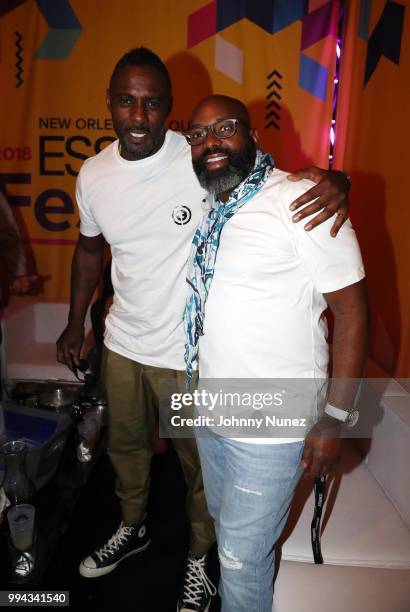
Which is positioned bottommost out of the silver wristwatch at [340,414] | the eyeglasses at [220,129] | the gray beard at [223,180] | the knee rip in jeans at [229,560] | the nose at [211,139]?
the knee rip in jeans at [229,560]

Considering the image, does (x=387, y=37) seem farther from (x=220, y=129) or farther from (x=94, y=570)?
(x=94, y=570)

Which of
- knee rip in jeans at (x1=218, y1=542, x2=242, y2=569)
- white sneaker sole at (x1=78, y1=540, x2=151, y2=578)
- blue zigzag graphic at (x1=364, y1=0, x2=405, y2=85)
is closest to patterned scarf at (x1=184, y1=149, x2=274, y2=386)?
knee rip in jeans at (x1=218, y1=542, x2=242, y2=569)

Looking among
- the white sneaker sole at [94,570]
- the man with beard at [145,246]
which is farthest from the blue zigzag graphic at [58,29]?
the white sneaker sole at [94,570]

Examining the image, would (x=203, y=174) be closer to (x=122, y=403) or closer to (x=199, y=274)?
(x=199, y=274)

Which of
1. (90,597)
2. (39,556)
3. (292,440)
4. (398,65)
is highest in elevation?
(398,65)

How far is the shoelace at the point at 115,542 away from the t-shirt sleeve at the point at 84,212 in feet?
3.75

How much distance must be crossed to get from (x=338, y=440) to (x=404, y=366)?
936 millimetres

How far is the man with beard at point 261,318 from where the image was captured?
108 centimetres

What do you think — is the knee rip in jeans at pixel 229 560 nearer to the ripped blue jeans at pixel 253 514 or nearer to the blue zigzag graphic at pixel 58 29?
the ripped blue jeans at pixel 253 514

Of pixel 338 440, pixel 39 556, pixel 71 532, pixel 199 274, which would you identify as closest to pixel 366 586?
pixel 338 440

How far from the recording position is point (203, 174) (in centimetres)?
124

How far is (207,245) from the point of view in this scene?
120 cm

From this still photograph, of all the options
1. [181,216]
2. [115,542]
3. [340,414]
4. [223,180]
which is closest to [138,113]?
[181,216]

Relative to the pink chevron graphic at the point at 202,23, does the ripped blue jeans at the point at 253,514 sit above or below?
below
